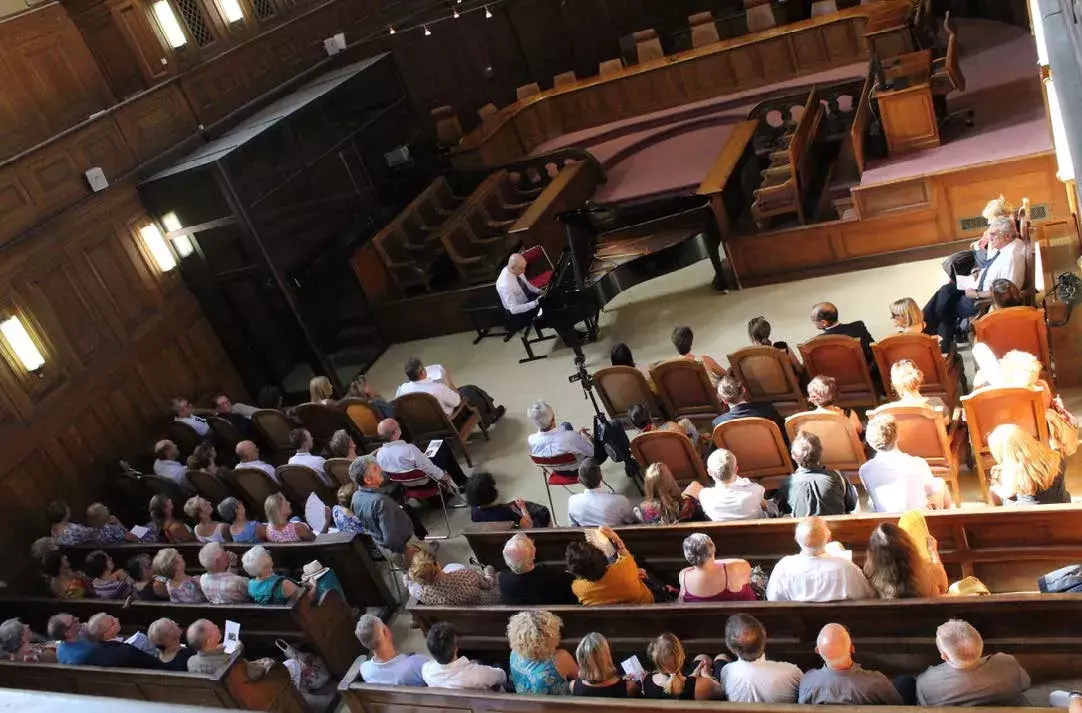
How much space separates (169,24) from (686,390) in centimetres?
773

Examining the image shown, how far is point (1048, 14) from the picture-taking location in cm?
337

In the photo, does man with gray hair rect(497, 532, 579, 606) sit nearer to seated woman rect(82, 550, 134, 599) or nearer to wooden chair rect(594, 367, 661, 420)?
wooden chair rect(594, 367, 661, 420)

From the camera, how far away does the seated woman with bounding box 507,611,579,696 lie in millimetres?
3844

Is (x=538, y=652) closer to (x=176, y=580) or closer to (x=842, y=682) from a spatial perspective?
(x=842, y=682)

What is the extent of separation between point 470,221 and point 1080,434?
7279mm

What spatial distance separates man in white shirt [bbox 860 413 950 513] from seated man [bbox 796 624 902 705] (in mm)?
1268

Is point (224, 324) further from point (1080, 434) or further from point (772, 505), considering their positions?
point (1080, 434)

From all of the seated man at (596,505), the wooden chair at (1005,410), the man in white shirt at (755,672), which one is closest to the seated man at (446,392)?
the seated man at (596,505)

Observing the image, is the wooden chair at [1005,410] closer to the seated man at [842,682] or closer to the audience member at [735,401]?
the audience member at [735,401]

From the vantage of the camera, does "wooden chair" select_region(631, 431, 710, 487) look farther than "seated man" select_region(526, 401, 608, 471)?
No

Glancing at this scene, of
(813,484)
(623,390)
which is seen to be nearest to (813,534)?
(813,484)

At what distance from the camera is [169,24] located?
33.7 feet

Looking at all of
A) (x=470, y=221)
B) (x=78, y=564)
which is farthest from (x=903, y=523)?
(x=470, y=221)

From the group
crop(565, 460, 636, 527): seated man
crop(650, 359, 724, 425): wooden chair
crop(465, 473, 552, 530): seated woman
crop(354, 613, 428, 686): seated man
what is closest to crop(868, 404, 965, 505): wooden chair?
crop(565, 460, 636, 527): seated man
